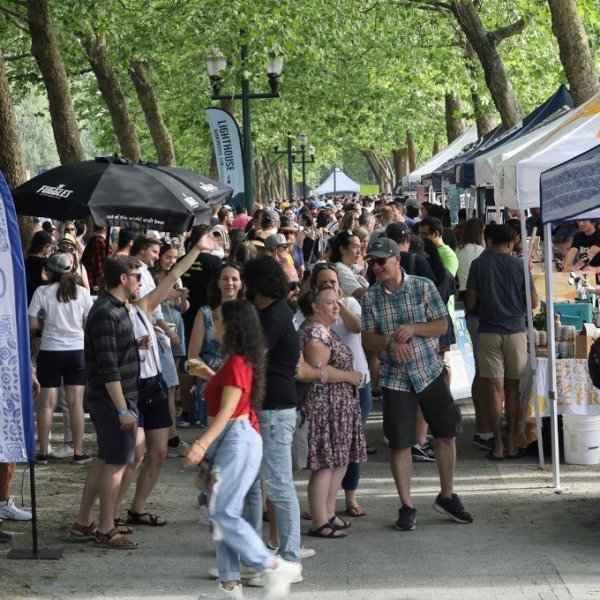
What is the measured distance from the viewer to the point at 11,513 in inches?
343

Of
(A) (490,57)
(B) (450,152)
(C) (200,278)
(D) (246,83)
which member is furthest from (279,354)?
(B) (450,152)

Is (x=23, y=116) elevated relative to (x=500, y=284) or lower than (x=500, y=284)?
elevated

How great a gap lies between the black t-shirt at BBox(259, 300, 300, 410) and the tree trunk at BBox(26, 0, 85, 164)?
13.3 meters

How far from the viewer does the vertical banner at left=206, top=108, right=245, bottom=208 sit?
67.7ft

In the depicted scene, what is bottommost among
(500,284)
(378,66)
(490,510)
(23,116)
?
(490,510)

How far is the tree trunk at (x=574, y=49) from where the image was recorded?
17.1 meters

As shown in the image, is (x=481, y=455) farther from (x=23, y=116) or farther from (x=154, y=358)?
(x=23, y=116)

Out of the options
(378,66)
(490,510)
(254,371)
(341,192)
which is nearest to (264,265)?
(254,371)

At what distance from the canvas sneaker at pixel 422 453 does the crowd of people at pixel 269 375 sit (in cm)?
2

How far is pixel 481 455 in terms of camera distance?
10852 millimetres

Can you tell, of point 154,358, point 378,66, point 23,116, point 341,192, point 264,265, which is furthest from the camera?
point 341,192

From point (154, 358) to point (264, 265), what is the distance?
5.40ft

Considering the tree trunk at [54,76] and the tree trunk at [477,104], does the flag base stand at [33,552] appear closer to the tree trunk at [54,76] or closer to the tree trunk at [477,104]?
the tree trunk at [54,76]

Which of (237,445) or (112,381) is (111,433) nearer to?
(112,381)
